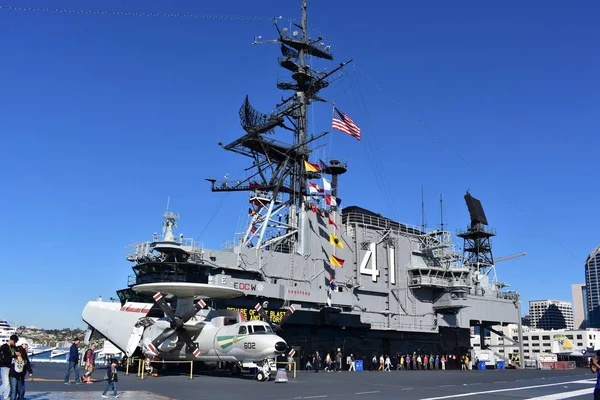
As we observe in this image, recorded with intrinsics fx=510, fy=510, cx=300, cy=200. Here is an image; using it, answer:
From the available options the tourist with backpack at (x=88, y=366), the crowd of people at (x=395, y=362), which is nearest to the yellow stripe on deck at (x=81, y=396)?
the tourist with backpack at (x=88, y=366)

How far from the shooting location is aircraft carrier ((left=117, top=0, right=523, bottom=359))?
38.6 m

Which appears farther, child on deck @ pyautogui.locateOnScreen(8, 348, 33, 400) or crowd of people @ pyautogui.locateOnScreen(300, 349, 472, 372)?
crowd of people @ pyautogui.locateOnScreen(300, 349, 472, 372)

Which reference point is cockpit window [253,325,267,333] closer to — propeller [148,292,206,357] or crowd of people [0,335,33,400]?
propeller [148,292,206,357]

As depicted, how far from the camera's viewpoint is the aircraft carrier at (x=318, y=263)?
38.6 meters

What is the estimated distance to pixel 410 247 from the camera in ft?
171

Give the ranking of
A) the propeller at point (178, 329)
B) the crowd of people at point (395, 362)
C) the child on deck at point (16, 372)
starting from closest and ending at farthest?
the child on deck at point (16, 372)
the propeller at point (178, 329)
the crowd of people at point (395, 362)

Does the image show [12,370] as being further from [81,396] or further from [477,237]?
[477,237]

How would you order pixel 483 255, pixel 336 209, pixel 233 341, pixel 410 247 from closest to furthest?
pixel 233 341, pixel 336 209, pixel 410 247, pixel 483 255

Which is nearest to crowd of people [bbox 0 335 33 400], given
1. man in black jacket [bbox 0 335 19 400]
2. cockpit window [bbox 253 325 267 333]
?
man in black jacket [bbox 0 335 19 400]

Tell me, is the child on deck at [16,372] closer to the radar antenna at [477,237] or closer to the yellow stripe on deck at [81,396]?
the yellow stripe on deck at [81,396]

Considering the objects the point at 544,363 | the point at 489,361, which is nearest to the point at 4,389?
the point at 489,361

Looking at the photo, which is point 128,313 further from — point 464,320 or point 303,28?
point 464,320

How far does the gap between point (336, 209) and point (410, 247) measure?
9943 millimetres

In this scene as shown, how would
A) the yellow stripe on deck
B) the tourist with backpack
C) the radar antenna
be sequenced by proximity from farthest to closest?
the radar antenna < the tourist with backpack < the yellow stripe on deck
